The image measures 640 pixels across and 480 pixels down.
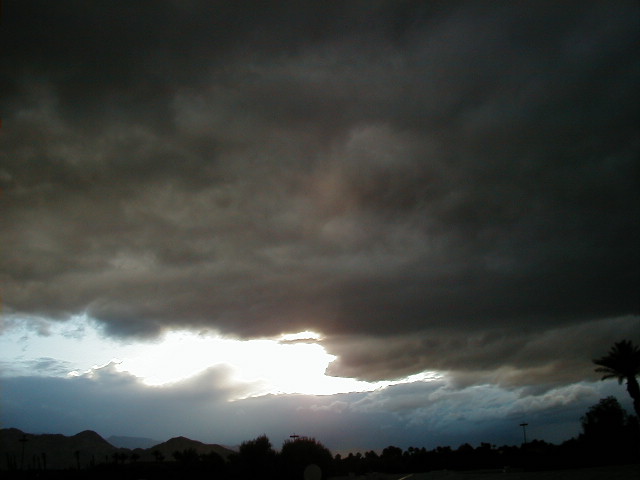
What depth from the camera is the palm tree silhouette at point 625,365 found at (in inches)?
2601

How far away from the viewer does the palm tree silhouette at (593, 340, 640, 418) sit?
66.1m

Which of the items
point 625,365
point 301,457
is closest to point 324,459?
point 301,457

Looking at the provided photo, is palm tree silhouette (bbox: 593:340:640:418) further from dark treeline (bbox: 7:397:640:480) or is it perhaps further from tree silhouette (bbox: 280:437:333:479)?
tree silhouette (bbox: 280:437:333:479)

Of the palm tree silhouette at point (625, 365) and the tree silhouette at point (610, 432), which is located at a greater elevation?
the palm tree silhouette at point (625, 365)

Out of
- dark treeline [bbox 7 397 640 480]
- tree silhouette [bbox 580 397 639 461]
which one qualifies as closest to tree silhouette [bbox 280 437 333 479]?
dark treeline [bbox 7 397 640 480]

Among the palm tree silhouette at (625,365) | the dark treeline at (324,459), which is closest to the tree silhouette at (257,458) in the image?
the dark treeline at (324,459)

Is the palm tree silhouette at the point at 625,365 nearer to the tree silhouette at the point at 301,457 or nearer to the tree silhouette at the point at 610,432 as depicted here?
the tree silhouette at the point at 610,432

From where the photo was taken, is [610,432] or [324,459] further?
[610,432]

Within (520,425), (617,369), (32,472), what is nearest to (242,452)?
(32,472)

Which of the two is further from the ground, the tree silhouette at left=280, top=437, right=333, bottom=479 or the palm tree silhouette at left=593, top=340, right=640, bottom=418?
the palm tree silhouette at left=593, top=340, right=640, bottom=418

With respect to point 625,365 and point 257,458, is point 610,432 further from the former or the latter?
point 257,458

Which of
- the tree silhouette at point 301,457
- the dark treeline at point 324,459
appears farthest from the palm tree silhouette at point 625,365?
the tree silhouette at point 301,457

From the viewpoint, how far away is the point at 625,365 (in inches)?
→ 2618

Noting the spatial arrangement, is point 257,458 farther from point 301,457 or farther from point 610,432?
point 610,432
